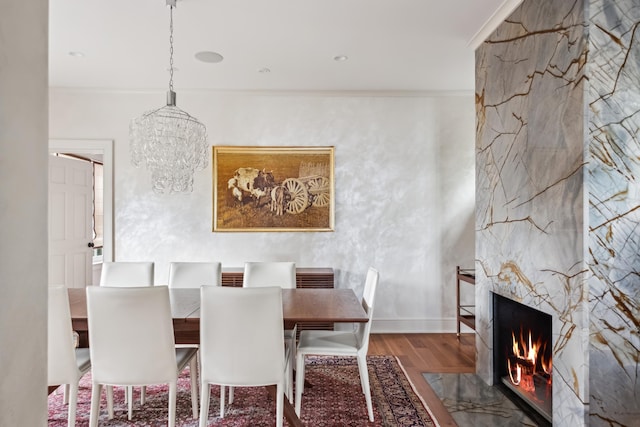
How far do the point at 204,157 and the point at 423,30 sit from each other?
1.93m

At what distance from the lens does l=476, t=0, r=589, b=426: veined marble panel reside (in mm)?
2008

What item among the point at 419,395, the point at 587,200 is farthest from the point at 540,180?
the point at 419,395

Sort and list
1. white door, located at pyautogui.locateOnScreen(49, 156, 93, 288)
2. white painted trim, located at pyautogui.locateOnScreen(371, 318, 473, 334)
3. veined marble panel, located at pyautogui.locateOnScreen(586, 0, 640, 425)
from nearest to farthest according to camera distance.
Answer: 1. veined marble panel, located at pyautogui.locateOnScreen(586, 0, 640, 425)
2. white door, located at pyautogui.locateOnScreen(49, 156, 93, 288)
3. white painted trim, located at pyautogui.locateOnScreen(371, 318, 473, 334)

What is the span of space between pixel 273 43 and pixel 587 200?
2.45 meters

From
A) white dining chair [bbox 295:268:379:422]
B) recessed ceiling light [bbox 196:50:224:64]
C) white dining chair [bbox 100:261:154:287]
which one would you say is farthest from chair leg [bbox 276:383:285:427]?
recessed ceiling light [bbox 196:50:224:64]

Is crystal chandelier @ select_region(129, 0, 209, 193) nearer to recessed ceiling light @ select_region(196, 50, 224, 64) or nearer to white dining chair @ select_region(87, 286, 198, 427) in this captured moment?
recessed ceiling light @ select_region(196, 50, 224, 64)

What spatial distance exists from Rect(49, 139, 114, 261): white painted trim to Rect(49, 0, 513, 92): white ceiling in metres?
0.59

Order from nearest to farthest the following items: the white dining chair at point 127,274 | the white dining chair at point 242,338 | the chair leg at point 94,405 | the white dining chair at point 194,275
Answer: the white dining chair at point 242,338 < the chair leg at point 94,405 < the white dining chair at point 127,274 < the white dining chair at point 194,275

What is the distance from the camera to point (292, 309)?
8.10ft

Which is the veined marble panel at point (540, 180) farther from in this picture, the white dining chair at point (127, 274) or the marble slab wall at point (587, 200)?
the white dining chair at point (127, 274)

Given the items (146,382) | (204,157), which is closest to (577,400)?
(146,382)

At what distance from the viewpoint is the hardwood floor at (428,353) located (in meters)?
3.00

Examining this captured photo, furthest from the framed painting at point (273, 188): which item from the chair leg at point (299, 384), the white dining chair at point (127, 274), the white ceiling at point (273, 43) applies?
the chair leg at point (299, 384)

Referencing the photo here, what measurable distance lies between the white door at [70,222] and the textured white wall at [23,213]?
4147 mm
